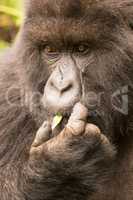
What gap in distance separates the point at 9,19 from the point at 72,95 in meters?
5.01

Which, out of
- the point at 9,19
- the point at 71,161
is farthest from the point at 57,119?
the point at 9,19

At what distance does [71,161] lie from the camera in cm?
521

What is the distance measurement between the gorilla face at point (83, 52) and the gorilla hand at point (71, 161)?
0.71 feet

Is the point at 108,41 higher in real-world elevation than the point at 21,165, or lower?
higher

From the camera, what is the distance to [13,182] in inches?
221

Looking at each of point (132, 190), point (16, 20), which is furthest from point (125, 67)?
point (16, 20)

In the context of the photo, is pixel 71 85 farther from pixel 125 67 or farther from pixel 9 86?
pixel 9 86

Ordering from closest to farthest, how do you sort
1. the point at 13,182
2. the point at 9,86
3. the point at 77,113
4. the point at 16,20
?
the point at 77,113 → the point at 13,182 → the point at 9,86 → the point at 16,20

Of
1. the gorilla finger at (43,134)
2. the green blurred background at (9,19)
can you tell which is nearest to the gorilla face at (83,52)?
the gorilla finger at (43,134)

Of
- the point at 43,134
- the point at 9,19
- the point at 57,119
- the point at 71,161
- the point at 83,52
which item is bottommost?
the point at 71,161

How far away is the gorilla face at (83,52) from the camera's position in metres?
5.17

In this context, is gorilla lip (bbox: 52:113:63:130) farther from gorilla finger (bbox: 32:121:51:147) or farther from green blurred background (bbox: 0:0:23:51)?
green blurred background (bbox: 0:0:23:51)

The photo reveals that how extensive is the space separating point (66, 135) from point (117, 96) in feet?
1.95

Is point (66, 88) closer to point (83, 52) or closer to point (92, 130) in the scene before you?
point (92, 130)
